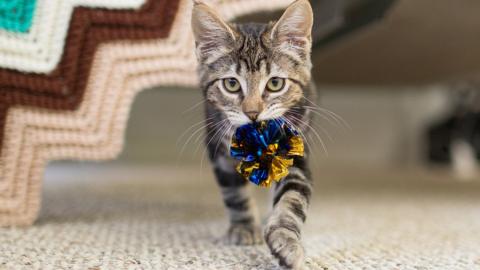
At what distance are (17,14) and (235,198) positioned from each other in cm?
53

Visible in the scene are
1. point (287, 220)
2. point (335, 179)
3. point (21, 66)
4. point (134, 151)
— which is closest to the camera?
point (287, 220)

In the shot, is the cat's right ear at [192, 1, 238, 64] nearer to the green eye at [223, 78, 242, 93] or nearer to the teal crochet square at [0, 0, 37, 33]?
the green eye at [223, 78, 242, 93]

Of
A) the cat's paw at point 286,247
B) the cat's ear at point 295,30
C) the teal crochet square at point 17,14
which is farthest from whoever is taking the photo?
the teal crochet square at point 17,14

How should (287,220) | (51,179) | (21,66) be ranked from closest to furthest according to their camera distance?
(287,220) → (21,66) → (51,179)

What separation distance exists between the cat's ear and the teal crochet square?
0.45 m

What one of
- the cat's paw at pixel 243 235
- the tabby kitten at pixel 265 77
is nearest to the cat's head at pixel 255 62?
the tabby kitten at pixel 265 77

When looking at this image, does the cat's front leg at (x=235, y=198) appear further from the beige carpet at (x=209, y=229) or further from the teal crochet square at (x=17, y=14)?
the teal crochet square at (x=17, y=14)

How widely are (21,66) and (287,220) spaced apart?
562 millimetres

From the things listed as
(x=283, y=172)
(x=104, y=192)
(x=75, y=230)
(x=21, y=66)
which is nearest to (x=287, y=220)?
(x=283, y=172)

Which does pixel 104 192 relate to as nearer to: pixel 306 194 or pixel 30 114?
pixel 30 114

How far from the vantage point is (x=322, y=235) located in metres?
1.00

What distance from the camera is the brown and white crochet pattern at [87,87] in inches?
38.0

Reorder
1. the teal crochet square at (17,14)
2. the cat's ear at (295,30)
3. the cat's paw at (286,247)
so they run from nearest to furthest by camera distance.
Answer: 1. the cat's paw at (286,247)
2. the cat's ear at (295,30)
3. the teal crochet square at (17,14)

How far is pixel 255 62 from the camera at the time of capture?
83cm
